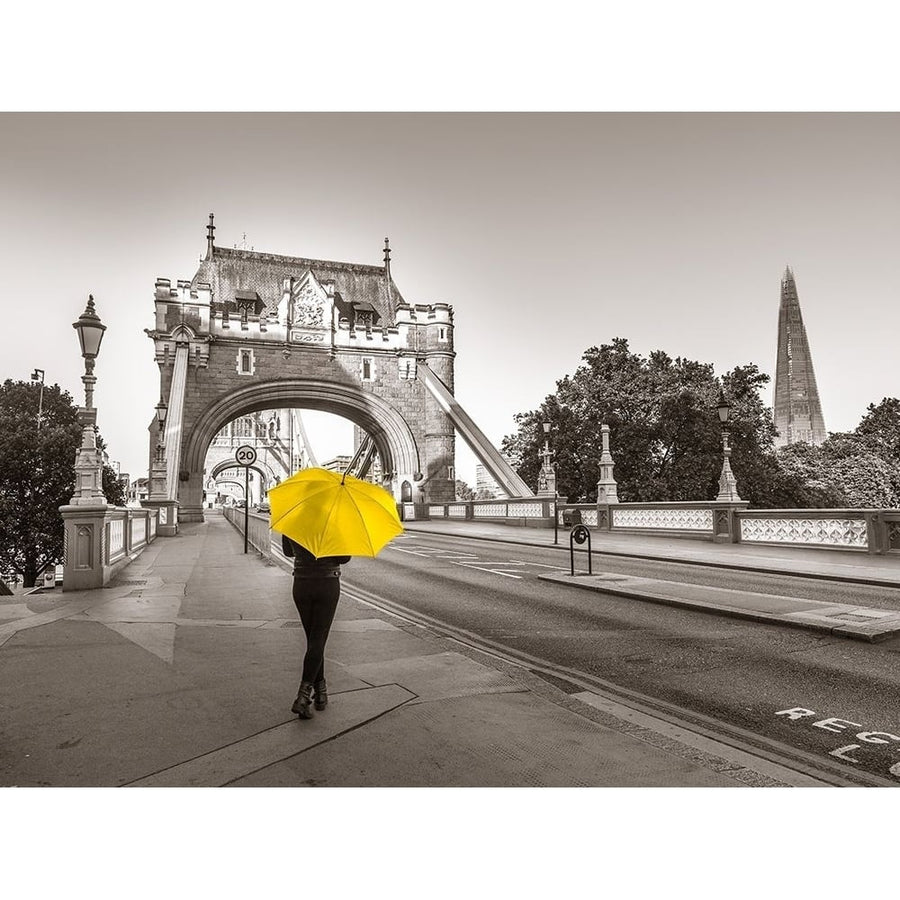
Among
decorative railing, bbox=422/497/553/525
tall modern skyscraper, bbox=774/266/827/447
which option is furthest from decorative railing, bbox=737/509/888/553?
tall modern skyscraper, bbox=774/266/827/447

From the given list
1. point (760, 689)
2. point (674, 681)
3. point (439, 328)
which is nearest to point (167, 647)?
point (674, 681)

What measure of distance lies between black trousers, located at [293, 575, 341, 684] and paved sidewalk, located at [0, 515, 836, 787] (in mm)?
311

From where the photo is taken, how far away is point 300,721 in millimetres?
4055

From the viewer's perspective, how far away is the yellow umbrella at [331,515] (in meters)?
3.79

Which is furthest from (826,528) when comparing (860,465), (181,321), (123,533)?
(181,321)

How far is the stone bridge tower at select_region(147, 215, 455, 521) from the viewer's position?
36938 mm

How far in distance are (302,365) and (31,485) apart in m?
15.1

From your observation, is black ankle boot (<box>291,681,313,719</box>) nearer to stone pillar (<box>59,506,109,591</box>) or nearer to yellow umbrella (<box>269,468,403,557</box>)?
yellow umbrella (<box>269,468,403,557</box>)

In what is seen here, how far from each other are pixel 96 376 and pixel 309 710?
26.4ft

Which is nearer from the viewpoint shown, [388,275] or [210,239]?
[210,239]

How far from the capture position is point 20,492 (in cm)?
2828

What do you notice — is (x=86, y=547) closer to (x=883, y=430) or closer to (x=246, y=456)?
(x=246, y=456)

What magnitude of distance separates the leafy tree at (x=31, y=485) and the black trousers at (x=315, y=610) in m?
26.4

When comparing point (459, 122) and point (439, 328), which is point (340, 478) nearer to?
point (459, 122)
